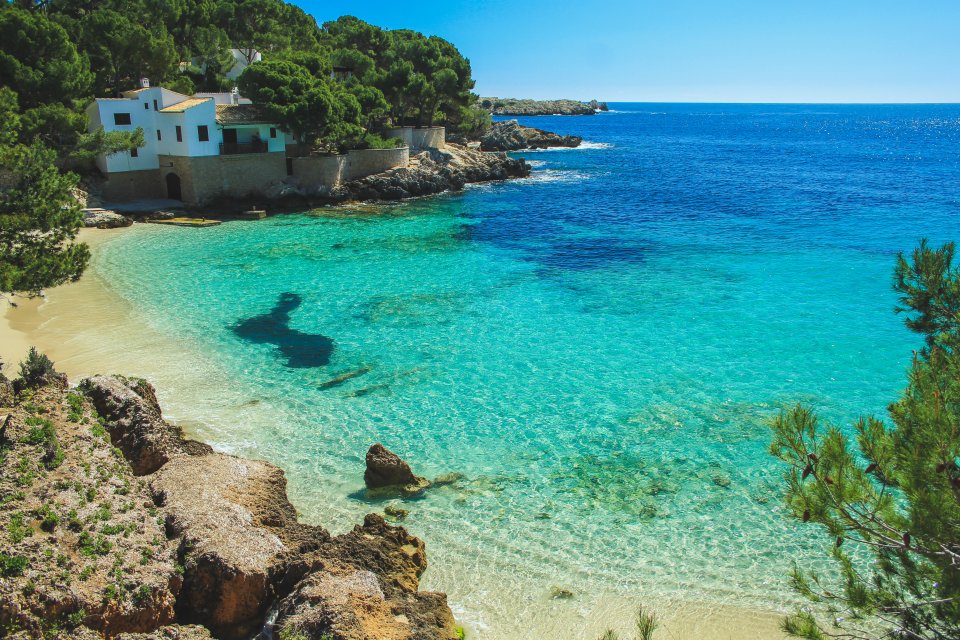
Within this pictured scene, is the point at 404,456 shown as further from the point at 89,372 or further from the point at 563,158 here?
the point at 563,158

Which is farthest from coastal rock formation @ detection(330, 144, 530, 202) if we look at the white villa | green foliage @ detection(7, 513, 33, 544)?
green foliage @ detection(7, 513, 33, 544)

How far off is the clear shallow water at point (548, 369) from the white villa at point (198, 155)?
5.08 metres

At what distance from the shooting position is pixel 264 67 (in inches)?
1780

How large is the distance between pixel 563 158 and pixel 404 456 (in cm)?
7535

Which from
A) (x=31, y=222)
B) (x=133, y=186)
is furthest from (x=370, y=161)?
(x=31, y=222)

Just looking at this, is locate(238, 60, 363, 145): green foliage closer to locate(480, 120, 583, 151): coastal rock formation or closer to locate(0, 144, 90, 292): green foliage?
locate(0, 144, 90, 292): green foliage

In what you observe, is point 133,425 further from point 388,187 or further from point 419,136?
point 419,136

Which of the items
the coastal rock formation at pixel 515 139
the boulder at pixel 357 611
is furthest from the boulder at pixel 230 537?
the coastal rock formation at pixel 515 139

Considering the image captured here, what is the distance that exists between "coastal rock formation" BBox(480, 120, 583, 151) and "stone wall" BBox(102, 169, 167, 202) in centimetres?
4669

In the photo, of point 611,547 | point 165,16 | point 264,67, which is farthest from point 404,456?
point 165,16

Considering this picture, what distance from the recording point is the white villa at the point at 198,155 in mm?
42594

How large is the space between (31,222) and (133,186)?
108ft

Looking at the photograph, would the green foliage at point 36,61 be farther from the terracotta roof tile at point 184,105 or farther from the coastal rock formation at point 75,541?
the coastal rock formation at point 75,541

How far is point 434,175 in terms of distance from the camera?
5472 cm
